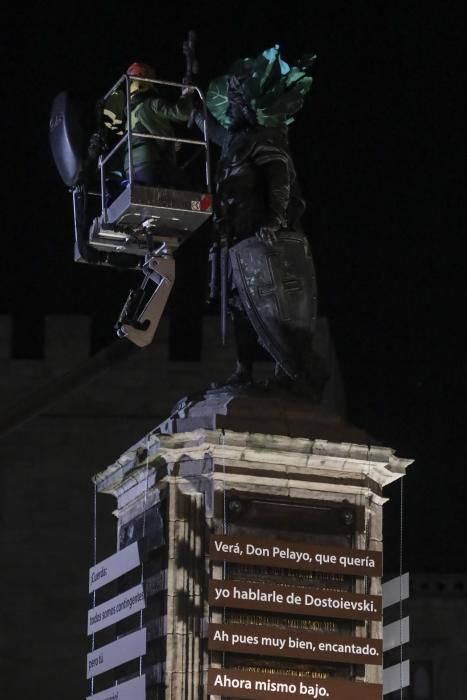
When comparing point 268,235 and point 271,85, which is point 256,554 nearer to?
point 268,235

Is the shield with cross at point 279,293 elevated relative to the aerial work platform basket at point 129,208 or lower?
lower

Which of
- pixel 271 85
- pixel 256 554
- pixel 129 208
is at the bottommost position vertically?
pixel 256 554

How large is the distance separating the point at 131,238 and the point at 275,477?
280 centimetres

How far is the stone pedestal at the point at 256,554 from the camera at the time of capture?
1536 cm

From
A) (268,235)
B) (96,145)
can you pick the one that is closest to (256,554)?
(268,235)

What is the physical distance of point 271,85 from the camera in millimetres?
17016

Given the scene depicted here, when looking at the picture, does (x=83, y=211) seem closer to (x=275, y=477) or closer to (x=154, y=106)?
(x=154, y=106)

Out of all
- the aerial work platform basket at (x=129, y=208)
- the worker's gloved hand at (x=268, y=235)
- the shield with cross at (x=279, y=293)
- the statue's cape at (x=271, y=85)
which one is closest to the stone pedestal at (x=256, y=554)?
the shield with cross at (x=279, y=293)

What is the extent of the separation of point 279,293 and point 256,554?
2.39 metres

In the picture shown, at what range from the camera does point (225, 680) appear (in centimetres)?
1514

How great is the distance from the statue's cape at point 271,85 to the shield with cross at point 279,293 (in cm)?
113

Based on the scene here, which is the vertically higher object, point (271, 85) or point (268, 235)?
point (271, 85)

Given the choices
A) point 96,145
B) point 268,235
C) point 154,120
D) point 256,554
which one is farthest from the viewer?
point 96,145

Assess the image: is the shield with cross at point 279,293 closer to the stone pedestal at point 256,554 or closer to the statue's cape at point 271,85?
the stone pedestal at point 256,554
